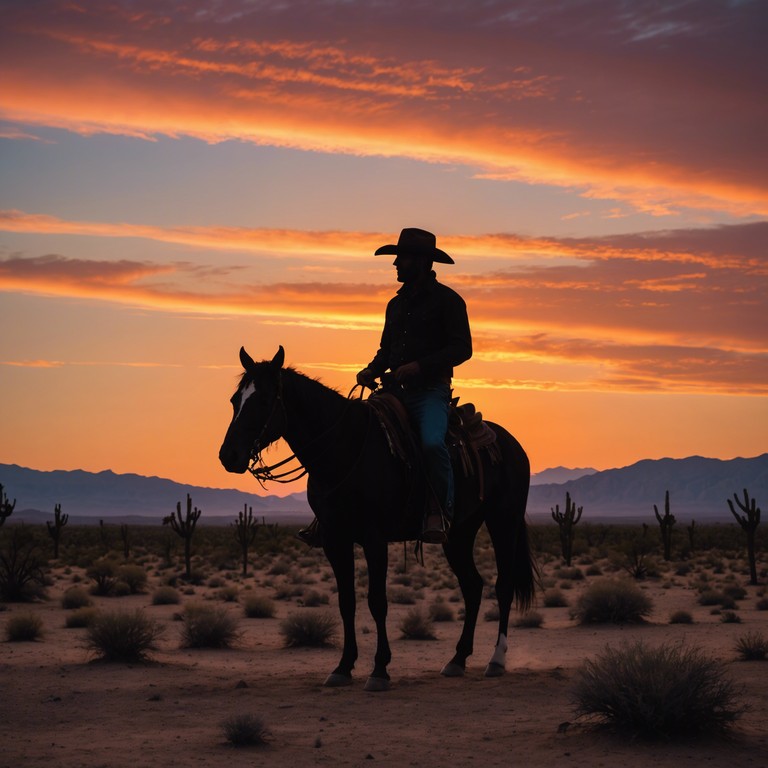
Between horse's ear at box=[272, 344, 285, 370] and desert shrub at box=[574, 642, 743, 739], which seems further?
horse's ear at box=[272, 344, 285, 370]

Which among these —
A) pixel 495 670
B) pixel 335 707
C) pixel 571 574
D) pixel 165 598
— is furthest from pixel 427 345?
pixel 571 574

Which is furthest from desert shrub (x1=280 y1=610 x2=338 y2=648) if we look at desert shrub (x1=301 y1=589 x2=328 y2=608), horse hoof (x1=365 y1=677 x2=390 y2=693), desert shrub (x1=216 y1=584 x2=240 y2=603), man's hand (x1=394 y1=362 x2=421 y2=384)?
desert shrub (x1=216 y1=584 x2=240 y2=603)

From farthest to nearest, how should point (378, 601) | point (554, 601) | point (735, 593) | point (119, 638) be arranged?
point (735, 593), point (554, 601), point (119, 638), point (378, 601)

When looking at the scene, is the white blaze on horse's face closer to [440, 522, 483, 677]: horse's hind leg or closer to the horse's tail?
[440, 522, 483, 677]: horse's hind leg

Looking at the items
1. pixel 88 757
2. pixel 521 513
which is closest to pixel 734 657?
pixel 521 513

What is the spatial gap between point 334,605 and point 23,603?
25.6ft

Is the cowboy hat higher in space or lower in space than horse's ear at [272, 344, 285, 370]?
higher

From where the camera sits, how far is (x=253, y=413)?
10.3 m

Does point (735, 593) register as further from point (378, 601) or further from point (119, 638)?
point (378, 601)

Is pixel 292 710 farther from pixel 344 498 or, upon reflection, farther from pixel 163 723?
pixel 344 498

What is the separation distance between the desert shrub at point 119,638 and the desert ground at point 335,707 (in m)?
0.17

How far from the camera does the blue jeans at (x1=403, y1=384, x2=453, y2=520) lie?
37.9 feet

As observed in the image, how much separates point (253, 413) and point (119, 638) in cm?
504

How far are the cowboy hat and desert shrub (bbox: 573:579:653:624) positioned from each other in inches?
421
